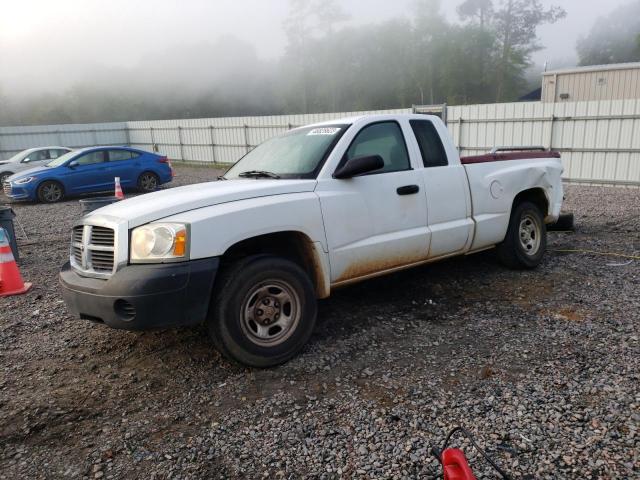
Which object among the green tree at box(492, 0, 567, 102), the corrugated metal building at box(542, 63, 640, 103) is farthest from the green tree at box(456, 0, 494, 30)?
the corrugated metal building at box(542, 63, 640, 103)

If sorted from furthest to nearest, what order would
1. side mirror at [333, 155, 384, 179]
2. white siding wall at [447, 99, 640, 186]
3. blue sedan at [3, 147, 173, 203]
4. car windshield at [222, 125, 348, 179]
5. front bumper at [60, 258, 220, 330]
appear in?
blue sedan at [3, 147, 173, 203] → white siding wall at [447, 99, 640, 186] → car windshield at [222, 125, 348, 179] → side mirror at [333, 155, 384, 179] → front bumper at [60, 258, 220, 330]

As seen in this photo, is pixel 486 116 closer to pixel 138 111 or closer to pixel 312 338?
pixel 312 338

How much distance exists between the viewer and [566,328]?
436cm

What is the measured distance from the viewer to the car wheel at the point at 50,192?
14148 millimetres

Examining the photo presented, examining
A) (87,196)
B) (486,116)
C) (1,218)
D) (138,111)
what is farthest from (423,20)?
(1,218)

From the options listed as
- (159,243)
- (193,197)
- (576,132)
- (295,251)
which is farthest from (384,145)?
(576,132)

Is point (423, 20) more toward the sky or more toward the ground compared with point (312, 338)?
more toward the sky

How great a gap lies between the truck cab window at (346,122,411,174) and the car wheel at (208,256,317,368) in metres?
1.29

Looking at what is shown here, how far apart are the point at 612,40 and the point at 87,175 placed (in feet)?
259

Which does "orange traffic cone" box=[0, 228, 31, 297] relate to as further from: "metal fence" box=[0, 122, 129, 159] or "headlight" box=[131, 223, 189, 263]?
"metal fence" box=[0, 122, 129, 159]

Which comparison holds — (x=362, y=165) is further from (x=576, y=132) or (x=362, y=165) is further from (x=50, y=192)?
(x=50, y=192)

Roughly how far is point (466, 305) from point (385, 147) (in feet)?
5.61

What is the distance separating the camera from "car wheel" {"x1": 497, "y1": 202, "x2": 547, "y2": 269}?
19.2 ft

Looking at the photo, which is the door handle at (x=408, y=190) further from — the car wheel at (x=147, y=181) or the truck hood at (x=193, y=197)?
the car wheel at (x=147, y=181)
